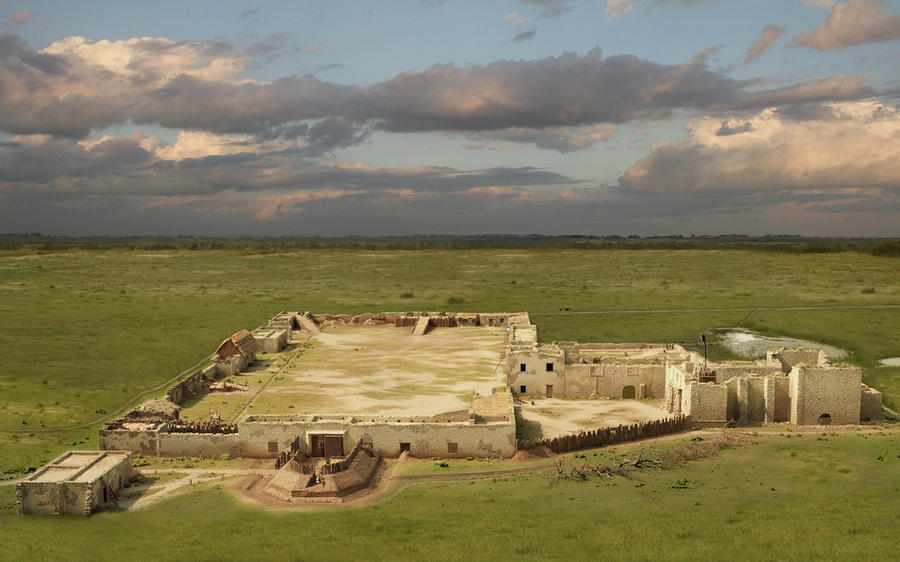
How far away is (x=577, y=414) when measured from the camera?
52.1 metres

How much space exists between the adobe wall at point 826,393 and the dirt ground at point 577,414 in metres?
8.65

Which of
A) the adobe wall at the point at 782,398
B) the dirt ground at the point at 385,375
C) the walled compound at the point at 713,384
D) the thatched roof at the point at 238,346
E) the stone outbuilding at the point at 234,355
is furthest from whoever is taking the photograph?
the thatched roof at the point at 238,346

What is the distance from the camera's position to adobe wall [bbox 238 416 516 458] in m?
43.1

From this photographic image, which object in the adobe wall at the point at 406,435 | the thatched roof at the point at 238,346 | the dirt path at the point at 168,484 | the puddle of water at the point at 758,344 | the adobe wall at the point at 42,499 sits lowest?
the dirt path at the point at 168,484

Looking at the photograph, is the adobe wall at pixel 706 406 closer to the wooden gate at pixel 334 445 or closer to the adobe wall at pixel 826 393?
the adobe wall at pixel 826 393

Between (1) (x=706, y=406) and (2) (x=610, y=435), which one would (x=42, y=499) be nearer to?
(2) (x=610, y=435)

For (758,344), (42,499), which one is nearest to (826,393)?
(758,344)

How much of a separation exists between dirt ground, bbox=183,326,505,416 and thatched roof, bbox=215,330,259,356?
2.66 metres

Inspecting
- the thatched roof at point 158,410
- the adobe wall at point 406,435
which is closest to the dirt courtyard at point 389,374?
the thatched roof at point 158,410

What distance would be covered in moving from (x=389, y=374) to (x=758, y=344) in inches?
1589

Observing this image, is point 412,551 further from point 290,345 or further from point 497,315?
point 497,315

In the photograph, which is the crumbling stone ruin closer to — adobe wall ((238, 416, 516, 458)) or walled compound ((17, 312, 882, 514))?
walled compound ((17, 312, 882, 514))

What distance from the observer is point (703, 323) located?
300 feet

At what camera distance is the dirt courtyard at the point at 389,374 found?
52719 mm
